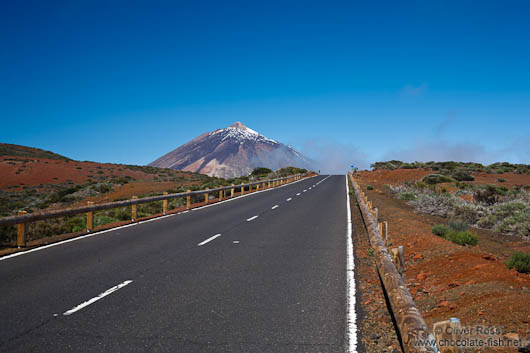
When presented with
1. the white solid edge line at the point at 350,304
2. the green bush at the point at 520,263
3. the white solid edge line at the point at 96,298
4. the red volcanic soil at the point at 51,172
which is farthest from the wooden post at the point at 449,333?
the red volcanic soil at the point at 51,172

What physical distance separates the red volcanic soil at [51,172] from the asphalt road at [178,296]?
54868 mm

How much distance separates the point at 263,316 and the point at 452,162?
253ft

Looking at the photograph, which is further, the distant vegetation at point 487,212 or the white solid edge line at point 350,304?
the distant vegetation at point 487,212

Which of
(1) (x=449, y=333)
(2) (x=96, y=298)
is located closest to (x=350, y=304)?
(1) (x=449, y=333)

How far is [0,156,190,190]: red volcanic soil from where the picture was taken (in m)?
60.5

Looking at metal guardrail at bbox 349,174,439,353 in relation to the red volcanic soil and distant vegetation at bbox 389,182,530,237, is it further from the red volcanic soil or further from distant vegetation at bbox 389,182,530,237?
the red volcanic soil

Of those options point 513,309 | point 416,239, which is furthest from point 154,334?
point 416,239

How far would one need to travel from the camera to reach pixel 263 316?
496 cm

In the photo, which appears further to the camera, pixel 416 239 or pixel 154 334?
pixel 416 239

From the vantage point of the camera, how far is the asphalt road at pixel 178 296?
424 centimetres

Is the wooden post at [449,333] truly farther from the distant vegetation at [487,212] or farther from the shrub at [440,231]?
the distant vegetation at [487,212]

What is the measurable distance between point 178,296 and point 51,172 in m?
72.1

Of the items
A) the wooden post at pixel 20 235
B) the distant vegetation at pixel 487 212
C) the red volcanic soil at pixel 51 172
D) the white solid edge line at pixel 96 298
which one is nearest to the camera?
the white solid edge line at pixel 96 298

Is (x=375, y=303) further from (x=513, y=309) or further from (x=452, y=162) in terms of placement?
(x=452, y=162)
